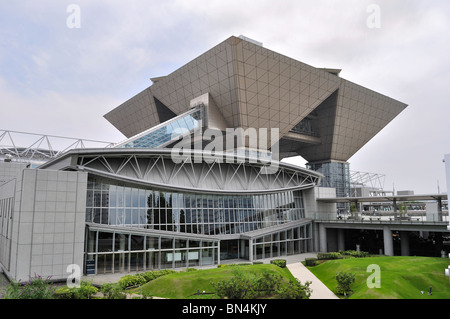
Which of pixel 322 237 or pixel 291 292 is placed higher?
pixel 322 237

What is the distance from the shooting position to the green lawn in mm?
21406

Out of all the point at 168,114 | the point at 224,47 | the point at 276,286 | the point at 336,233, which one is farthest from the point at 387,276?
the point at 168,114

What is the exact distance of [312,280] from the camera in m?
29.2

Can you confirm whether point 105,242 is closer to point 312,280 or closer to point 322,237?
point 312,280

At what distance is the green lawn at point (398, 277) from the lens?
21.4 metres

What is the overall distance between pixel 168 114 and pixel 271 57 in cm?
2743

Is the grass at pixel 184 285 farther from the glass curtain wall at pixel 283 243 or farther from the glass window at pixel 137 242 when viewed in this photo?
the glass curtain wall at pixel 283 243

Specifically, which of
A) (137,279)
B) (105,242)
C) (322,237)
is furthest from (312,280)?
(322,237)

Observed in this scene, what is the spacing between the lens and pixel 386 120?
73312 mm

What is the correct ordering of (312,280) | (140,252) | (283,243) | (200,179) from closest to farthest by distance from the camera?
(312,280) → (140,252) → (200,179) → (283,243)

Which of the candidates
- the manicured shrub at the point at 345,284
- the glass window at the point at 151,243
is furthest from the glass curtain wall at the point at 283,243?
the manicured shrub at the point at 345,284

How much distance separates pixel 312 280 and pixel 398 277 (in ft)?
22.4

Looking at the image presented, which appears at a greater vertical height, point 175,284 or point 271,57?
point 271,57
